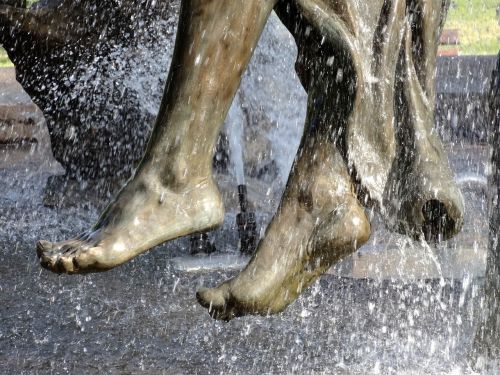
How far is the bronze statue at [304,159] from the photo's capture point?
2.38m

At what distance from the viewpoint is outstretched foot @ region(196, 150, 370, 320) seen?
243 cm

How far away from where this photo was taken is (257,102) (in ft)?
19.9

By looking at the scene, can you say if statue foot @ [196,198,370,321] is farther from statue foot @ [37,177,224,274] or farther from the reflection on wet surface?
the reflection on wet surface

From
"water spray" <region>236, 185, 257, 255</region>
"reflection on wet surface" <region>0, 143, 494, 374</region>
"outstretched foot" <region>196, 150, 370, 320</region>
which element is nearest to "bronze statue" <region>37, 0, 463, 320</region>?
"outstretched foot" <region>196, 150, 370, 320</region>

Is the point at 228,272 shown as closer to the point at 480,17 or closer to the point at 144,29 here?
the point at 144,29

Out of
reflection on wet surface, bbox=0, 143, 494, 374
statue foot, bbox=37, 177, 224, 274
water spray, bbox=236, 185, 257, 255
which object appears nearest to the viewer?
statue foot, bbox=37, 177, 224, 274

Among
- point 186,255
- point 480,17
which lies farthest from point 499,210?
point 480,17

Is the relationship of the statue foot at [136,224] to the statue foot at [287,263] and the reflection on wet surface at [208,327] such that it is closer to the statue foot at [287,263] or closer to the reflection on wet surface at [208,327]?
the statue foot at [287,263]

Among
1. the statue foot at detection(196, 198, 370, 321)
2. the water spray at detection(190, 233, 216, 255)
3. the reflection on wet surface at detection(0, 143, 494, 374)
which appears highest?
the statue foot at detection(196, 198, 370, 321)

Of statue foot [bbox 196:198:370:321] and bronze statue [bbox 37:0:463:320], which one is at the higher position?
bronze statue [bbox 37:0:463:320]

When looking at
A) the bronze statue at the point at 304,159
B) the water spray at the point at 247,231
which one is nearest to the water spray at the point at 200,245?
the water spray at the point at 247,231

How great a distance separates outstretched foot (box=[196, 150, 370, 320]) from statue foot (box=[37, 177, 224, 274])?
150 mm

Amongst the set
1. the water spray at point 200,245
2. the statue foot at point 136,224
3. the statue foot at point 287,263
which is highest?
the statue foot at point 136,224

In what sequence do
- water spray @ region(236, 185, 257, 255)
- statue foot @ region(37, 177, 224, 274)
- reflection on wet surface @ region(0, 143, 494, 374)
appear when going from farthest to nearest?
water spray @ region(236, 185, 257, 255), reflection on wet surface @ region(0, 143, 494, 374), statue foot @ region(37, 177, 224, 274)
